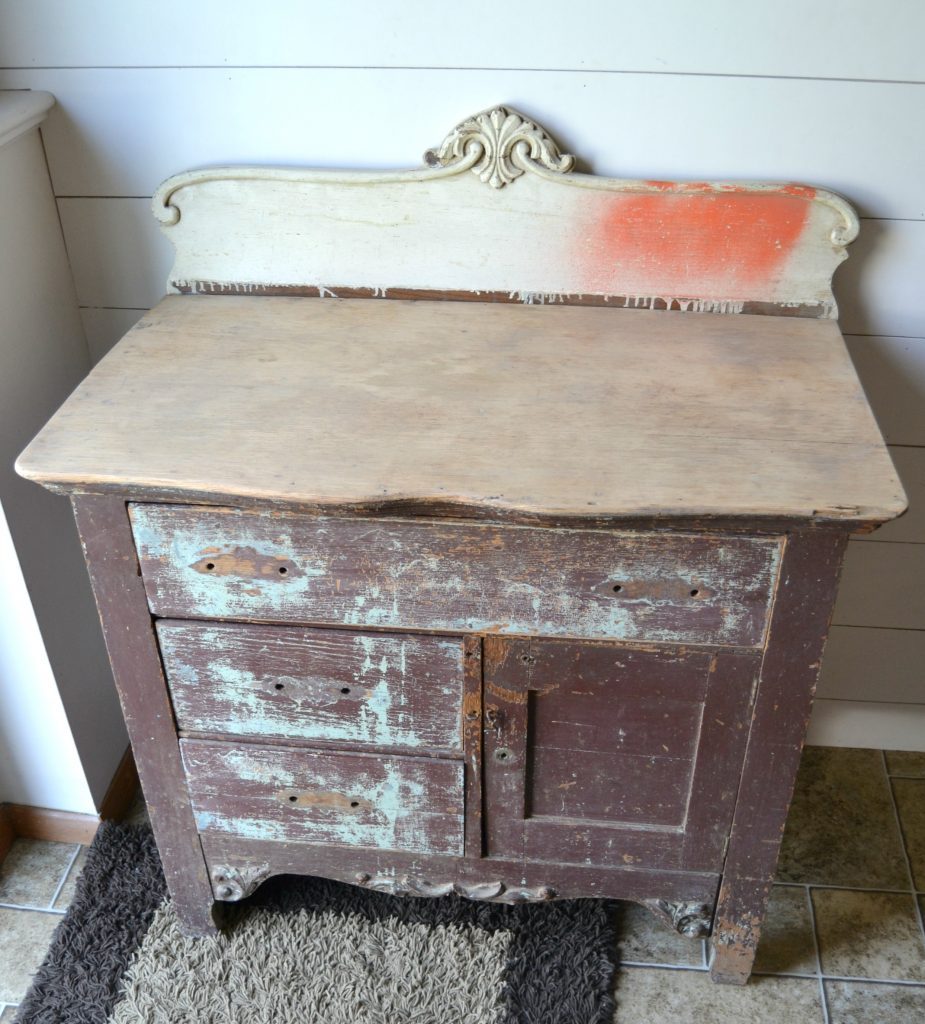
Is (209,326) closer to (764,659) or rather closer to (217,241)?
(217,241)

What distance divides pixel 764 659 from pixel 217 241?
928 mm

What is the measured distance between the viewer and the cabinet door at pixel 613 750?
3.91 ft

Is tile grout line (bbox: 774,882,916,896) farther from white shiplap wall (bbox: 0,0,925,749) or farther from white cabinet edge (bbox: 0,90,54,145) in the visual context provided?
white cabinet edge (bbox: 0,90,54,145)

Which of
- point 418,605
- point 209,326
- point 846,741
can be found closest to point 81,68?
point 209,326

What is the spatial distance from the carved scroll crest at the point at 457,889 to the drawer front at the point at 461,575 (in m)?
0.46

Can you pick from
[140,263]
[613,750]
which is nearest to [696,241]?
[613,750]

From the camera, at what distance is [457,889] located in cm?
143

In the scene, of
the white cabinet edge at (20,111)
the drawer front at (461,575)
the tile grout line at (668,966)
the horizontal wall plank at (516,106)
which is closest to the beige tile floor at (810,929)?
the tile grout line at (668,966)

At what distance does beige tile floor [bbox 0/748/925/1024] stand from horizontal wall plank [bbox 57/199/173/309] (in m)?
0.93

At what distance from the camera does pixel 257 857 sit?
1.43 m

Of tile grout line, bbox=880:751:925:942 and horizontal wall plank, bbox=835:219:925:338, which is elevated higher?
horizontal wall plank, bbox=835:219:925:338

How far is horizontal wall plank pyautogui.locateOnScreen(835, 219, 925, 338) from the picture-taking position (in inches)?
54.2

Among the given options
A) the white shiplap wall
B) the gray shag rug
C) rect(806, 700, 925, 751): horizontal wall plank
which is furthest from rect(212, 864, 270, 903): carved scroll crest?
rect(806, 700, 925, 751): horizontal wall plank

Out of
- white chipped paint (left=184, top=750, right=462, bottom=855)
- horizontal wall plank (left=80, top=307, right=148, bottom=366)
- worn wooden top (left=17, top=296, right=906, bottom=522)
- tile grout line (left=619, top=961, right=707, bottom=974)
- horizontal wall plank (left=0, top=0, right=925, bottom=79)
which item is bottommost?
tile grout line (left=619, top=961, right=707, bottom=974)
